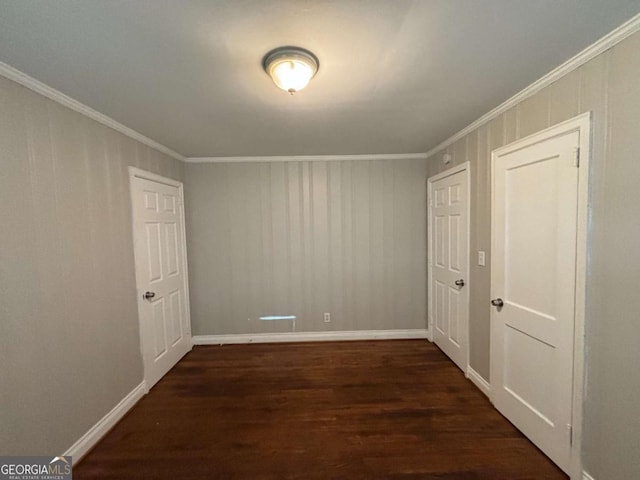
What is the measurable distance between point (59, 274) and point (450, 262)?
133 inches

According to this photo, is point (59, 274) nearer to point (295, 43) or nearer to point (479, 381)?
point (295, 43)

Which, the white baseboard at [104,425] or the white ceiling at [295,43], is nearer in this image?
the white ceiling at [295,43]

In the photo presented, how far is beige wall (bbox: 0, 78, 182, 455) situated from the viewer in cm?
141

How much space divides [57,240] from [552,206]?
313 centimetres

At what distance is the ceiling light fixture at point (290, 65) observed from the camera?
1.32 metres

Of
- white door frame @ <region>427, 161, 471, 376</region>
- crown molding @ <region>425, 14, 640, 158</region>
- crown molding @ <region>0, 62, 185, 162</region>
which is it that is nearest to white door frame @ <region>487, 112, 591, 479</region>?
crown molding @ <region>425, 14, 640, 158</region>

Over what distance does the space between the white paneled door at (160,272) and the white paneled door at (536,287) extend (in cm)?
314

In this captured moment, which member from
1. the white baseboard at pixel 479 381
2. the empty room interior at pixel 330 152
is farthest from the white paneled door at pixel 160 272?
the white baseboard at pixel 479 381

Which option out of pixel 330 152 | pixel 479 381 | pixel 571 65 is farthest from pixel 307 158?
pixel 479 381

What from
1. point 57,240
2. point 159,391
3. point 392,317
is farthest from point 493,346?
point 57,240

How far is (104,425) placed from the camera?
1.98m

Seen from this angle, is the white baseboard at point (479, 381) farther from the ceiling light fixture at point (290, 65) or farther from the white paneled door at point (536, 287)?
the ceiling light fixture at point (290, 65)

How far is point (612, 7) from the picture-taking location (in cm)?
110

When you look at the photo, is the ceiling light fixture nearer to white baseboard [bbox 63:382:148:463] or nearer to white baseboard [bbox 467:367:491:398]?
white baseboard [bbox 63:382:148:463]
